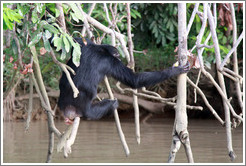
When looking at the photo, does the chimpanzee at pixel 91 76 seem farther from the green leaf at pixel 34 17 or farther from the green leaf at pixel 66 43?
the green leaf at pixel 66 43

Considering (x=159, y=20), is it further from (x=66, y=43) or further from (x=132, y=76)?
(x=66, y=43)

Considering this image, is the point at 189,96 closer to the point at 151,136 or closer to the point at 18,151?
→ the point at 151,136

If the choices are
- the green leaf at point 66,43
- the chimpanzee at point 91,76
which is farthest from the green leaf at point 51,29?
the chimpanzee at point 91,76

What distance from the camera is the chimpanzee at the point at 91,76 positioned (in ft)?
16.3

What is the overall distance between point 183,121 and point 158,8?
772 centimetres

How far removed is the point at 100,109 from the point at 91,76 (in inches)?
20.5

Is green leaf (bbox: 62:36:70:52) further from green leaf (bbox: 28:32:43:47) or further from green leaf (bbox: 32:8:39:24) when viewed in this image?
green leaf (bbox: 32:8:39:24)

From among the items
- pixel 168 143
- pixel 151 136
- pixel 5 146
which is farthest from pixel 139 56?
pixel 5 146

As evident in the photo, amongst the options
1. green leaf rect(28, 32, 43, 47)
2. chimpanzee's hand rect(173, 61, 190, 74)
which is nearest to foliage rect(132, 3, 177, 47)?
chimpanzee's hand rect(173, 61, 190, 74)

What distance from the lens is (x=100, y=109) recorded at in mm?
5344

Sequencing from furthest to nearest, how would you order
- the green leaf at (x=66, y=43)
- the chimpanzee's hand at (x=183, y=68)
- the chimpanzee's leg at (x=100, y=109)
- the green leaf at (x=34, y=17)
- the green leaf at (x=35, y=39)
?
1. the chimpanzee's leg at (x=100, y=109)
2. the chimpanzee's hand at (x=183, y=68)
3. the green leaf at (x=34, y=17)
4. the green leaf at (x=35, y=39)
5. the green leaf at (x=66, y=43)

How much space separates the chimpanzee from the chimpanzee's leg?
0.05 feet

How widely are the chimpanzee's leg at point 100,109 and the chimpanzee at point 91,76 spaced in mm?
14

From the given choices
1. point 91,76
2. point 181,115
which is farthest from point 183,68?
point 91,76
